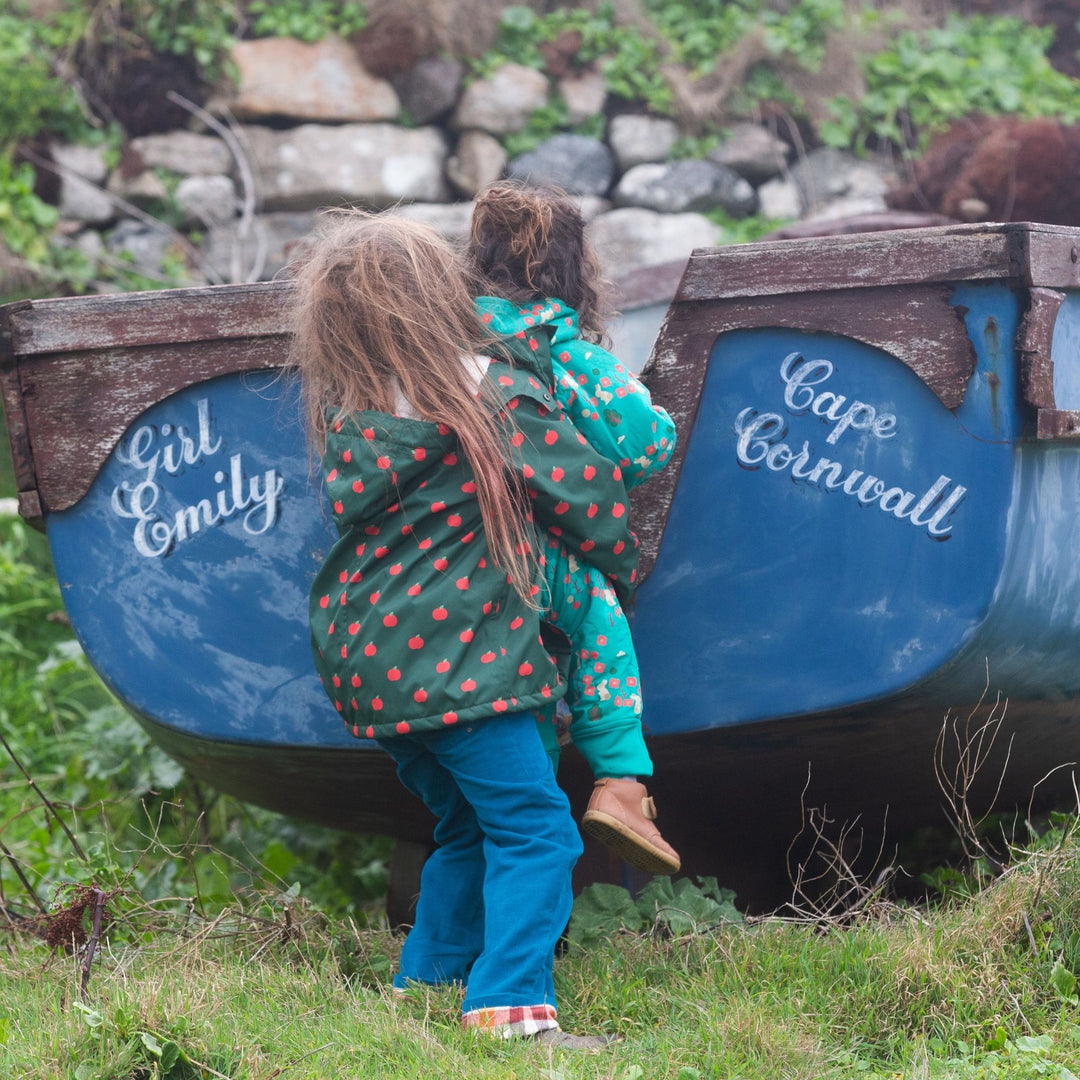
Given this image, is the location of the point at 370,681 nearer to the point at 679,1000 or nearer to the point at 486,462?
the point at 486,462

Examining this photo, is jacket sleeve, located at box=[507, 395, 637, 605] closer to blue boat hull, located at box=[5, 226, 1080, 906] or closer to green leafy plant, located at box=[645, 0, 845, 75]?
blue boat hull, located at box=[5, 226, 1080, 906]

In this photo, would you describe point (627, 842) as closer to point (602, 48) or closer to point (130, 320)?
point (130, 320)

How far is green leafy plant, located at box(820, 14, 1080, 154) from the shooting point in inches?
273

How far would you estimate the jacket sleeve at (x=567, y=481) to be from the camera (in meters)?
2.04

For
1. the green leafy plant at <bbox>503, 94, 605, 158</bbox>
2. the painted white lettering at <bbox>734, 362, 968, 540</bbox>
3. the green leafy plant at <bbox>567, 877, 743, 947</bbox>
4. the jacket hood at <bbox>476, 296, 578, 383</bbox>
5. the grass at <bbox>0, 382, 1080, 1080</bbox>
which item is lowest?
the green leafy plant at <bbox>567, 877, 743, 947</bbox>

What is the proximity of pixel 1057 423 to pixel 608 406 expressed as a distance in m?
0.76

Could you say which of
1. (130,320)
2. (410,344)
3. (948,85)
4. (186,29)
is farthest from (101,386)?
(948,85)

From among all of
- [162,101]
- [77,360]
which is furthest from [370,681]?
[162,101]

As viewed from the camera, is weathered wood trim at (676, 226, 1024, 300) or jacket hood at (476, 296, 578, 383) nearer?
jacket hood at (476, 296, 578, 383)

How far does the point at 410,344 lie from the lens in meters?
2.06

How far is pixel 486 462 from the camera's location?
198 centimetres

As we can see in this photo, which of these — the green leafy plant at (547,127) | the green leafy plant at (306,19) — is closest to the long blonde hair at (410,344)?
the green leafy plant at (547,127)

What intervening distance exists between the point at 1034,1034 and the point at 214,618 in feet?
5.25

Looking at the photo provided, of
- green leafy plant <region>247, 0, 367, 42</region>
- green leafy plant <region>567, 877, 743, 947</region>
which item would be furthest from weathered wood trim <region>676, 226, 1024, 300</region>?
green leafy plant <region>247, 0, 367, 42</region>
